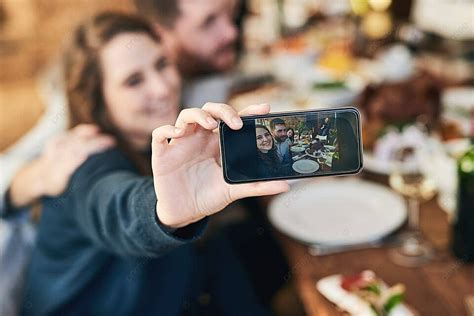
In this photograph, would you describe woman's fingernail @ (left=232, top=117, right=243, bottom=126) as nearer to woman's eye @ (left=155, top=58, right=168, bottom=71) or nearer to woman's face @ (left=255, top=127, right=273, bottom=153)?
woman's face @ (left=255, top=127, right=273, bottom=153)

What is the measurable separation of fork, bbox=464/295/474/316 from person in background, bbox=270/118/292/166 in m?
0.37

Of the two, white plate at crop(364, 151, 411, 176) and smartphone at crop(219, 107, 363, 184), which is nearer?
smartphone at crop(219, 107, 363, 184)

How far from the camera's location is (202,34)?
65.6 inches

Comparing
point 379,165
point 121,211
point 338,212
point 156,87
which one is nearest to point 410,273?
point 338,212

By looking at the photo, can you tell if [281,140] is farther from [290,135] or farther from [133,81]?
[133,81]

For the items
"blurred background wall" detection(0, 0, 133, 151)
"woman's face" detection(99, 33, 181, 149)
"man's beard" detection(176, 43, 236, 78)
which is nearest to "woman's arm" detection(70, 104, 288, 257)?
"woman's face" detection(99, 33, 181, 149)

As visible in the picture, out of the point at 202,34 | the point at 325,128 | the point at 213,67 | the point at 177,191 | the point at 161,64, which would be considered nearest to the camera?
the point at 325,128

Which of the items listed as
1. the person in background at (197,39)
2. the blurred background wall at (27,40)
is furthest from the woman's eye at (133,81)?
the blurred background wall at (27,40)

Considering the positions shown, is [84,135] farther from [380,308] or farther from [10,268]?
[380,308]

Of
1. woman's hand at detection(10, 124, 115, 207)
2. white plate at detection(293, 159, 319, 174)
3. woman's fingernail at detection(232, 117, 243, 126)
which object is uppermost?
woman's fingernail at detection(232, 117, 243, 126)

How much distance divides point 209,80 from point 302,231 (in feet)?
2.87

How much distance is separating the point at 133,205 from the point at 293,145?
0.26 metres

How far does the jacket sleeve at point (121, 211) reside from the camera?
0.64m

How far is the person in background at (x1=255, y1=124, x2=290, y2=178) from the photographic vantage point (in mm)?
500
